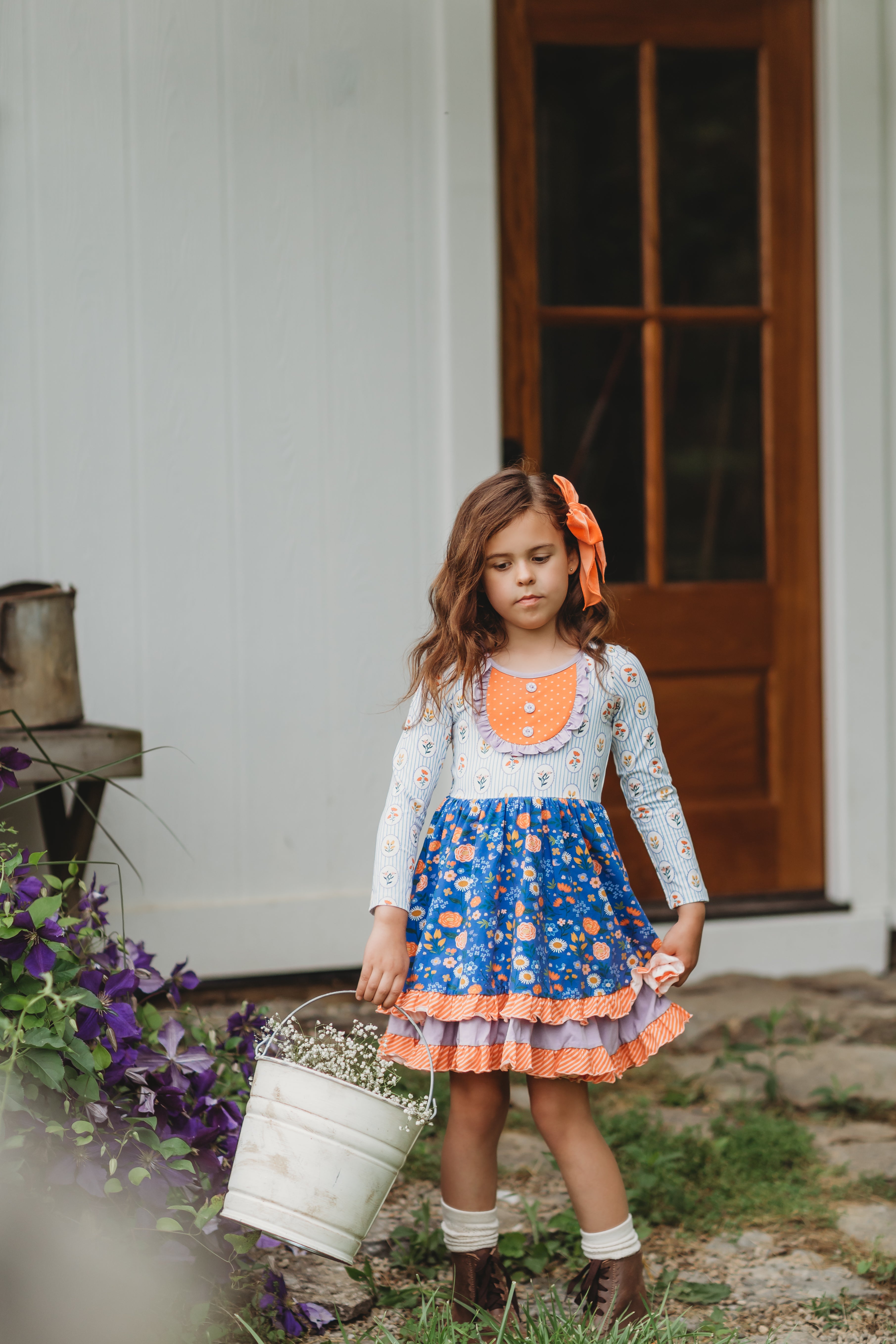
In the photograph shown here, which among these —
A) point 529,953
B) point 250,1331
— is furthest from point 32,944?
point 529,953

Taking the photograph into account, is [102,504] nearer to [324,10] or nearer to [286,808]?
[286,808]

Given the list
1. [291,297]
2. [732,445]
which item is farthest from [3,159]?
[732,445]

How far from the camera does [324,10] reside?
2.97 m

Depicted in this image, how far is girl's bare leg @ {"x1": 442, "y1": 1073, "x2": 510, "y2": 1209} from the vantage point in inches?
67.2

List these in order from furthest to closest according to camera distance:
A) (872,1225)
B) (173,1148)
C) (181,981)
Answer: (872,1225) < (181,981) < (173,1148)

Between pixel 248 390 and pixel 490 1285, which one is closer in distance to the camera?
pixel 490 1285

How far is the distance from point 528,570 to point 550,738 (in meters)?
0.24

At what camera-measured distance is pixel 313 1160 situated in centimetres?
147

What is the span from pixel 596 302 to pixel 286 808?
157cm

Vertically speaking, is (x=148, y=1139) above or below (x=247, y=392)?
below

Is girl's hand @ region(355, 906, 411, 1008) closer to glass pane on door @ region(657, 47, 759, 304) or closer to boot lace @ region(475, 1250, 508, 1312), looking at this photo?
boot lace @ region(475, 1250, 508, 1312)

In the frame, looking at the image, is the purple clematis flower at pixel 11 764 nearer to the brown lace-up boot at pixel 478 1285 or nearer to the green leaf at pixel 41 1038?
the green leaf at pixel 41 1038

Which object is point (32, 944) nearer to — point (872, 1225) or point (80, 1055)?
point (80, 1055)

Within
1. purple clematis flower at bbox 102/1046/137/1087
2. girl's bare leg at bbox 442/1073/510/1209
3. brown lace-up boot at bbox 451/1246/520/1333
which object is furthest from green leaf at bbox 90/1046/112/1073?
brown lace-up boot at bbox 451/1246/520/1333
